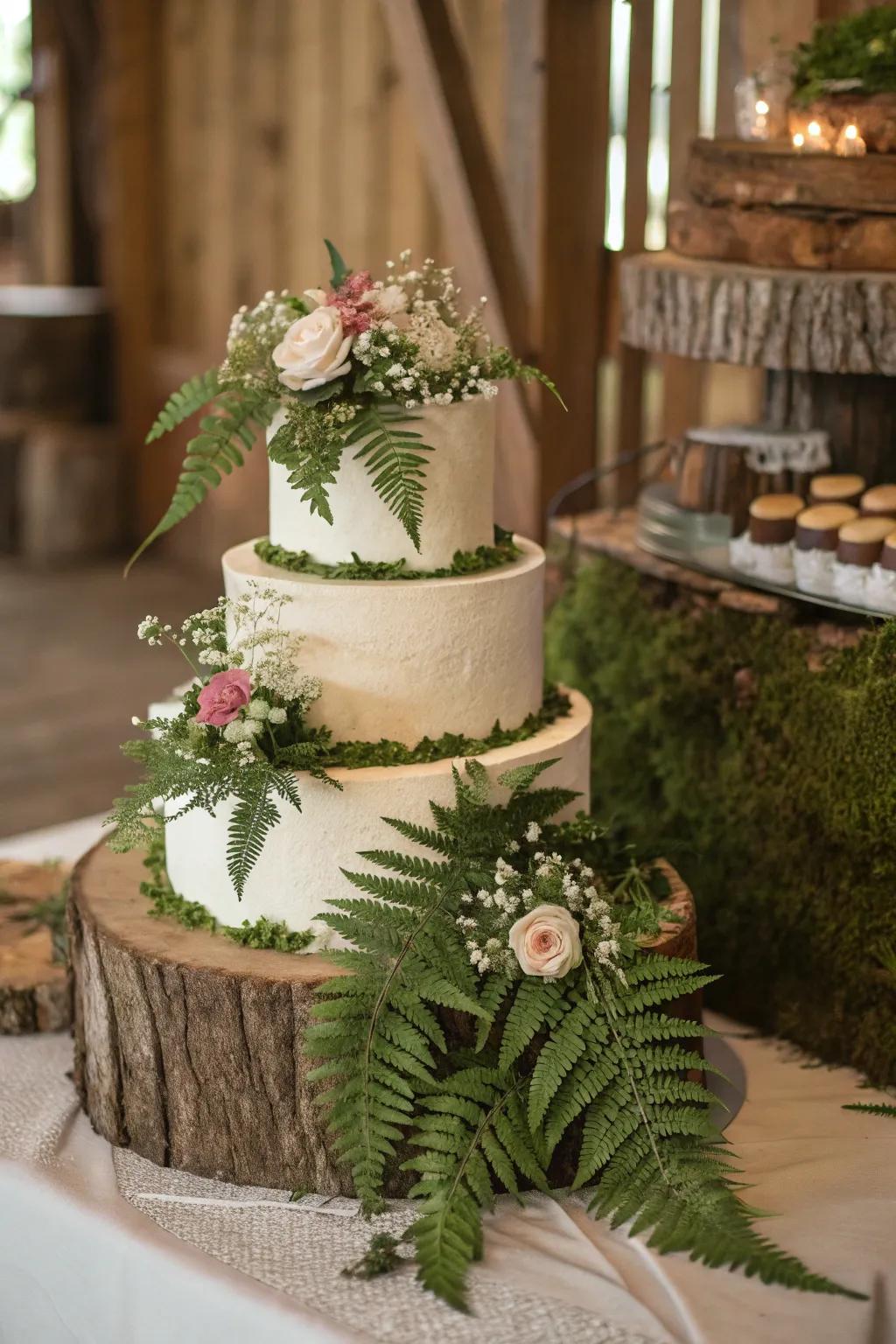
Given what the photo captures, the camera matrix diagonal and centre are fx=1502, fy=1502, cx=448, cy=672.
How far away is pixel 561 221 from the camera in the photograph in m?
4.00

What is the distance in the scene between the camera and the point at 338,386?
2.25 m

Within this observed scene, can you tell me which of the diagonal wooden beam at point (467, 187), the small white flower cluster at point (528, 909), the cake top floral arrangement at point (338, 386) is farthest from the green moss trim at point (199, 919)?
the diagonal wooden beam at point (467, 187)

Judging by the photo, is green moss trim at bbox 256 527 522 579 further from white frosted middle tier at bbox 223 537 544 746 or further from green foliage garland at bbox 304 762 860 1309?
green foliage garland at bbox 304 762 860 1309

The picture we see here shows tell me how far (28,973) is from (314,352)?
1.35 metres

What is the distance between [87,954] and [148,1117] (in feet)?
0.90

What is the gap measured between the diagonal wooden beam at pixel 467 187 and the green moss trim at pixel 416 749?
1711mm

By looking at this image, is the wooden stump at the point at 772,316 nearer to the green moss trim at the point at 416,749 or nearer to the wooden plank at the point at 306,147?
the green moss trim at the point at 416,749

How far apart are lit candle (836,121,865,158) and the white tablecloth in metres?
1.74

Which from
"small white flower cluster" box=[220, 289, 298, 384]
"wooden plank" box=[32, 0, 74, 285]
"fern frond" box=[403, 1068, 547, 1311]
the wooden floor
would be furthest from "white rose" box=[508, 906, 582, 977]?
"wooden plank" box=[32, 0, 74, 285]

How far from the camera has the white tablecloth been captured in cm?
194

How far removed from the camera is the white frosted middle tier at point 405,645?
7.48 feet

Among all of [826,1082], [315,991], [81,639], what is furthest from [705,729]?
[81,639]

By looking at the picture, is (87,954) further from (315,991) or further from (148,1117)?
(315,991)

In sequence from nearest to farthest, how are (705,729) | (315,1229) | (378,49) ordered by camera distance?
(315,1229)
(705,729)
(378,49)
